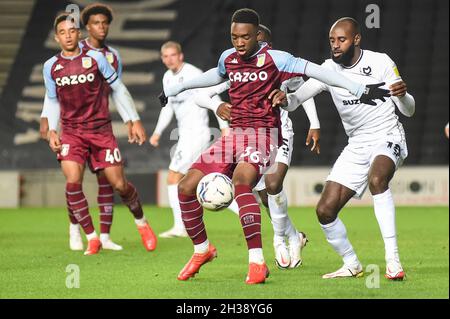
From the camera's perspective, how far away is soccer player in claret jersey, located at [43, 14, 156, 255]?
29.9 feet

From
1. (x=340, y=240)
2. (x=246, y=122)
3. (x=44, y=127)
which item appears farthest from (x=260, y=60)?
(x=44, y=127)

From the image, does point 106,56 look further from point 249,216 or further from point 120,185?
point 249,216

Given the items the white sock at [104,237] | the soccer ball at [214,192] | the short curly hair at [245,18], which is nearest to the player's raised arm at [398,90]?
the short curly hair at [245,18]

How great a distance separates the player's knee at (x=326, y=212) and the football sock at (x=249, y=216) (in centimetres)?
67

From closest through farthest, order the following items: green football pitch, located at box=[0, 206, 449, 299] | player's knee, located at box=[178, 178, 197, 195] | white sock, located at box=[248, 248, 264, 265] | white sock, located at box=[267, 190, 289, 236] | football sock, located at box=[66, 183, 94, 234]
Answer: green football pitch, located at box=[0, 206, 449, 299], white sock, located at box=[248, 248, 264, 265], player's knee, located at box=[178, 178, 197, 195], white sock, located at box=[267, 190, 289, 236], football sock, located at box=[66, 183, 94, 234]

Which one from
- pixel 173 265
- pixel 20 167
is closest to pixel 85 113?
pixel 173 265

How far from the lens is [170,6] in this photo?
73.0ft

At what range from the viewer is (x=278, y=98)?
22.7 ft

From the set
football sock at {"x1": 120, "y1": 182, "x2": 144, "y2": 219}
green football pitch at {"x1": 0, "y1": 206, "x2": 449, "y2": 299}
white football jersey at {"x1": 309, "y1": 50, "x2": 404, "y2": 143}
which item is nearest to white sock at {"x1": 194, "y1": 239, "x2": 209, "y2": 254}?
green football pitch at {"x1": 0, "y1": 206, "x2": 449, "y2": 299}

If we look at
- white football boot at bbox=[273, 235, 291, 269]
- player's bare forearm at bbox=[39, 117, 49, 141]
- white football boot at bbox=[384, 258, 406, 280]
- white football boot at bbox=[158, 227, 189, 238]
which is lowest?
white football boot at bbox=[158, 227, 189, 238]

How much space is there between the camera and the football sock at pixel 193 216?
710 centimetres

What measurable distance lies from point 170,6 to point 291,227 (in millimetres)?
14497

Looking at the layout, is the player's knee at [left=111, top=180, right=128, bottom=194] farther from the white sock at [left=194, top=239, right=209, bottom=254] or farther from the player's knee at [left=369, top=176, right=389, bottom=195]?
the player's knee at [left=369, top=176, right=389, bottom=195]

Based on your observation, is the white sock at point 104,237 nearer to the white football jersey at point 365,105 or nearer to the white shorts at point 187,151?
the white shorts at point 187,151
